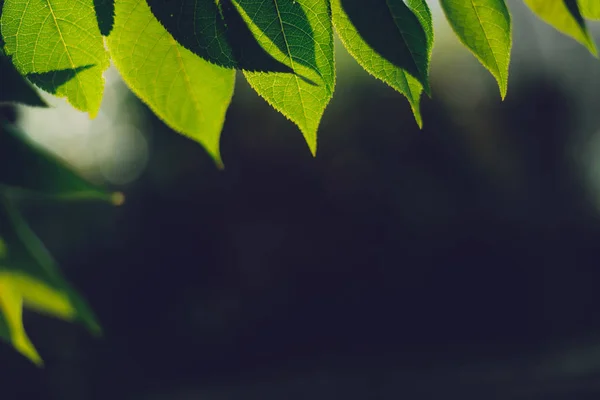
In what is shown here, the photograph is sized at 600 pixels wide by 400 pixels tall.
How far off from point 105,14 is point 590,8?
0.75 meters

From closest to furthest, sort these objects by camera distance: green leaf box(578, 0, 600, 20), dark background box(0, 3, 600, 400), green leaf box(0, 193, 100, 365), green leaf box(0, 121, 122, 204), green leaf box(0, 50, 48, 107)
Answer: green leaf box(578, 0, 600, 20) → green leaf box(0, 50, 48, 107) → green leaf box(0, 121, 122, 204) → green leaf box(0, 193, 100, 365) → dark background box(0, 3, 600, 400)

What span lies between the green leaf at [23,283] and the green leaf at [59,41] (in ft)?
2.06

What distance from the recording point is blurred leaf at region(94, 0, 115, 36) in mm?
840

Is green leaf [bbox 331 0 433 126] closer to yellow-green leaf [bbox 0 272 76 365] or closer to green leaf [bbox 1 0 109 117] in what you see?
green leaf [bbox 1 0 109 117]

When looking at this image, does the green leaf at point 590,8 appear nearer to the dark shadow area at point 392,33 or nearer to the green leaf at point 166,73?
the dark shadow area at point 392,33

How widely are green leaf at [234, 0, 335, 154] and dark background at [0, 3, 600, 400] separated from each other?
1547 cm

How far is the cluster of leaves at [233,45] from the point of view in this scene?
2.69 feet

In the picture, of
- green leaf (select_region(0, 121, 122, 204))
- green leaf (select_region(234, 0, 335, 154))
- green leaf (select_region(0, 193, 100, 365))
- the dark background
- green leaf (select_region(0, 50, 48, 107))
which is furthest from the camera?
the dark background

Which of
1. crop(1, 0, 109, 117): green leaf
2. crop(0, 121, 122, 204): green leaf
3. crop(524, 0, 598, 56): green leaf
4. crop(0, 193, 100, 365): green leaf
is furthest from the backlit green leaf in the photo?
crop(0, 193, 100, 365): green leaf

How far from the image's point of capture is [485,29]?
0.85 m

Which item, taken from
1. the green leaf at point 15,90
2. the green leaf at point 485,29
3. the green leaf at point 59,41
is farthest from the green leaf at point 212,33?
the green leaf at point 15,90

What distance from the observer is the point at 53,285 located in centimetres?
148

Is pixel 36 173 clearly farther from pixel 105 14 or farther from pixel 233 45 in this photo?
pixel 233 45

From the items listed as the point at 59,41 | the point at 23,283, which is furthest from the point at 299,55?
the point at 23,283
